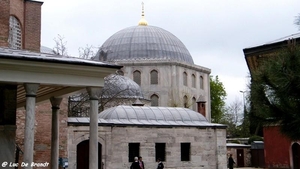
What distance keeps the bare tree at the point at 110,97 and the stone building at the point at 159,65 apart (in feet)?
26.8

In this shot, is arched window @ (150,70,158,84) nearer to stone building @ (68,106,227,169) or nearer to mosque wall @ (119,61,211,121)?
mosque wall @ (119,61,211,121)

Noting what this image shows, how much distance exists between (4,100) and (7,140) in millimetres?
767

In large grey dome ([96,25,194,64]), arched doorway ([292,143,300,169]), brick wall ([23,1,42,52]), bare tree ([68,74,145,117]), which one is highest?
large grey dome ([96,25,194,64])

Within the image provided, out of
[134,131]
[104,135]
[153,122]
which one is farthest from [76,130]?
[153,122]

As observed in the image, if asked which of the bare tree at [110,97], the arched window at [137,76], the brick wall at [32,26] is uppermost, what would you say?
the arched window at [137,76]

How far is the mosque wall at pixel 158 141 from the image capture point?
20.2m

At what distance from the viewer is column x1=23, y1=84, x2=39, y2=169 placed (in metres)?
8.09

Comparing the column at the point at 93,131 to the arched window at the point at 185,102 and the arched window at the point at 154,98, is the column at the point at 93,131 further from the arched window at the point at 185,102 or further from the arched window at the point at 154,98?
the arched window at the point at 185,102

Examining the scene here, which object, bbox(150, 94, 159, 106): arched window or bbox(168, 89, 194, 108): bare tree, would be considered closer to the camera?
bbox(168, 89, 194, 108): bare tree

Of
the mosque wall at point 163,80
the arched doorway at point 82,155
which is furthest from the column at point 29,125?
the mosque wall at point 163,80

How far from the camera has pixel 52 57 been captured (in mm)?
8703

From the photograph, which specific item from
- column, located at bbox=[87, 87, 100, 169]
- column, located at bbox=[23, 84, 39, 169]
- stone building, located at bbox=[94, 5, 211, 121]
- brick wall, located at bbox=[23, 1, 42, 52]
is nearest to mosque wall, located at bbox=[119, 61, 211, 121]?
stone building, located at bbox=[94, 5, 211, 121]

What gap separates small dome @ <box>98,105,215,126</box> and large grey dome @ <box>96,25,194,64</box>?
2329 centimetres

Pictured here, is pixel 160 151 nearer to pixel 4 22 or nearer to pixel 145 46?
pixel 4 22
